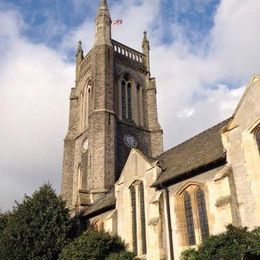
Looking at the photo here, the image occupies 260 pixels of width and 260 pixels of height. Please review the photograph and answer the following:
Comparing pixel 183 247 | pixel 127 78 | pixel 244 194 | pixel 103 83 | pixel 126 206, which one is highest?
pixel 127 78

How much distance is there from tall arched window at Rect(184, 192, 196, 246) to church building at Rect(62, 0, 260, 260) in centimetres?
6

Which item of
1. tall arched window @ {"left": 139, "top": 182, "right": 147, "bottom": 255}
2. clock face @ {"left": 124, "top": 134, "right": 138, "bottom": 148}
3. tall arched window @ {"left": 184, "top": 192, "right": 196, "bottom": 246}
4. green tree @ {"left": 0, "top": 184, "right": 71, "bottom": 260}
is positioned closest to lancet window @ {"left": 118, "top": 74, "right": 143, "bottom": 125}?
clock face @ {"left": 124, "top": 134, "right": 138, "bottom": 148}

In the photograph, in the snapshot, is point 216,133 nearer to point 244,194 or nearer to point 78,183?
point 244,194

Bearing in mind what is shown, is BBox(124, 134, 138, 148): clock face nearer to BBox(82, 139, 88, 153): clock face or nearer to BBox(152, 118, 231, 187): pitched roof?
BBox(82, 139, 88, 153): clock face

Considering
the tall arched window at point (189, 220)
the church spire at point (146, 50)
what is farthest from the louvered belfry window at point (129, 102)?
the tall arched window at point (189, 220)

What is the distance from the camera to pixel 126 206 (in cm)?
2725

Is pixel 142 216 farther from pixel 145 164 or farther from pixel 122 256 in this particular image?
pixel 145 164

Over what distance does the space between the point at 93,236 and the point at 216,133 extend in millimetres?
10580

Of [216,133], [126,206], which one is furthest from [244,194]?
[126,206]

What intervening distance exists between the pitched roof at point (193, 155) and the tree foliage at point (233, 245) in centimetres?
472

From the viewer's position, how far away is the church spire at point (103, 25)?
46.9 metres

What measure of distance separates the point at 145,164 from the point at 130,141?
52.5 ft

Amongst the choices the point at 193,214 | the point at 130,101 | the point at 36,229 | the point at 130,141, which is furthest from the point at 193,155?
the point at 130,101

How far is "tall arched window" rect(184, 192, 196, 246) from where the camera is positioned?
2186 cm
